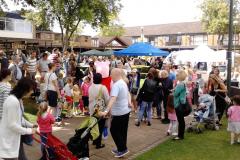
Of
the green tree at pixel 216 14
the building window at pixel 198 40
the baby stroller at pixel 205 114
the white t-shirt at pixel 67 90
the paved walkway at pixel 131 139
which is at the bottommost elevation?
the paved walkway at pixel 131 139

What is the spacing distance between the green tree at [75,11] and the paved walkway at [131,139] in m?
18.0

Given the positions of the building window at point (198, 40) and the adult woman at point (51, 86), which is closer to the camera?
the adult woman at point (51, 86)

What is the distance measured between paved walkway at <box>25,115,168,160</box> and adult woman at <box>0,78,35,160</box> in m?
2.61

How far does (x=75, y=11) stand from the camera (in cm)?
2762

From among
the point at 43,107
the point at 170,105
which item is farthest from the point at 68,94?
the point at 43,107

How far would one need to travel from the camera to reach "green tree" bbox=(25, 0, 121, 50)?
2700cm

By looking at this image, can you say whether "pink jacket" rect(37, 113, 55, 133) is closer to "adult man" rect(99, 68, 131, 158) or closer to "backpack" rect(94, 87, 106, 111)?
"backpack" rect(94, 87, 106, 111)

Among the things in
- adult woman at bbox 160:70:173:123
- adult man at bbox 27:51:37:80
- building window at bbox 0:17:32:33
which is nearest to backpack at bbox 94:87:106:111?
adult woman at bbox 160:70:173:123

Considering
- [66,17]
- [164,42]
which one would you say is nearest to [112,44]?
[164,42]

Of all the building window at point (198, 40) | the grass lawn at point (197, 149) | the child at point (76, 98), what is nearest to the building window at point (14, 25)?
the building window at point (198, 40)

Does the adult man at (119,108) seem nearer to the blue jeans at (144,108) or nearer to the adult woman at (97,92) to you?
the adult woman at (97,92)

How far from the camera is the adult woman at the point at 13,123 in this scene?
13.4ft

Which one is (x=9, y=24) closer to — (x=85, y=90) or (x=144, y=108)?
(x=85, y=90)

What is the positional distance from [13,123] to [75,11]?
80.3 feet
